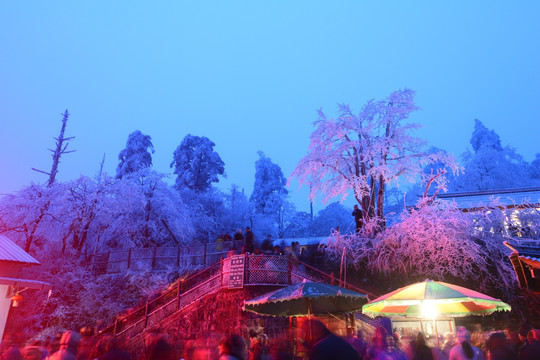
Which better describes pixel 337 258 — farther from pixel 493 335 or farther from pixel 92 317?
pixel 493 335

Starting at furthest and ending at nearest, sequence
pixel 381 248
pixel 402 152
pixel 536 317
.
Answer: pixel 402 152
pixel 381 248
pixel 536 317

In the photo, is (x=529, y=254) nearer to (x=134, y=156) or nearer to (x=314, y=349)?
(x=314, y=349)

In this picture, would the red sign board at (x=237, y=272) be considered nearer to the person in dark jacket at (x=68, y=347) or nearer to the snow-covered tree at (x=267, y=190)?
the person in dark jacket at (x=68, y=347)

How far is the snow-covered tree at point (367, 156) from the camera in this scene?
21.8 metres

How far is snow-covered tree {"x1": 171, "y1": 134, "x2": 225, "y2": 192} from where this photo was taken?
134 feet

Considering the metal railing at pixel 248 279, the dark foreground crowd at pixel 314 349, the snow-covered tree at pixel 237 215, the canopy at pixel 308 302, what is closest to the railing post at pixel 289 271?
the metal railing at pixel 248 279

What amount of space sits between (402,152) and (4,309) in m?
20.4

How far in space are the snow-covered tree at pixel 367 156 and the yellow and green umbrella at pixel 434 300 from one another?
11.7 m

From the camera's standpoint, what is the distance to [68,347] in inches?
211

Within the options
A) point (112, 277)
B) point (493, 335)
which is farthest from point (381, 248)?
point (112, 277)

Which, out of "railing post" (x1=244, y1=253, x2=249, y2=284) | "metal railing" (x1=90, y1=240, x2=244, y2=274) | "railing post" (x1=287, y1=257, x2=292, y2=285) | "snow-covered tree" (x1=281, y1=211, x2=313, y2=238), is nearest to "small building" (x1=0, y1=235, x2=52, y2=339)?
"railing post" (x1=244, y1=253, x2=249, y2=284)

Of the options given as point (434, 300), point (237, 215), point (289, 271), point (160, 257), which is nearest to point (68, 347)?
point (434, 300)

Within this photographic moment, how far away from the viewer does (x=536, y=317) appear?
600 inches

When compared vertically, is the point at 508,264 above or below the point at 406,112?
below
